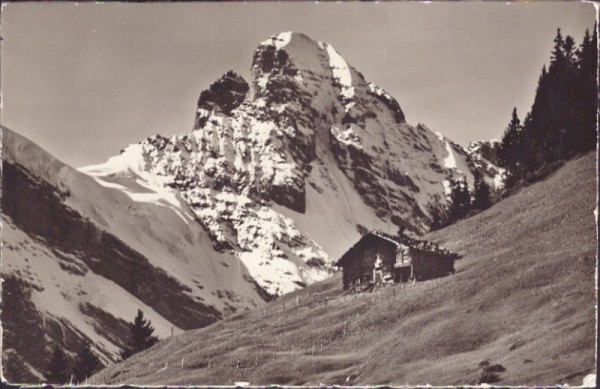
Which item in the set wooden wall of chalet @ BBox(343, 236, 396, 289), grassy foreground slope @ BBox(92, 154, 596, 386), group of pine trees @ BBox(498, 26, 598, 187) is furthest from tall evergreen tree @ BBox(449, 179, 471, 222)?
wooden wall of chalet @ BBox(343, 236, 396, 289)

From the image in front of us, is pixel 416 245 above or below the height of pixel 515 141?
below

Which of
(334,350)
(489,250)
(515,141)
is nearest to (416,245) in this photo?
(489,250)

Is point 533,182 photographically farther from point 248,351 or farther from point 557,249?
point 248,351

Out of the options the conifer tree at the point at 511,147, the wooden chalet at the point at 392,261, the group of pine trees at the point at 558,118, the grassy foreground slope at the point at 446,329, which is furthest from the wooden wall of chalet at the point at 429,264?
the conifer tree at the point at 511,147

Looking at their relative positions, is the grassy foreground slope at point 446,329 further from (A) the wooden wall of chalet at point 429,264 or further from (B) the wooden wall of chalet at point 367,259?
(B) the wooden wall of chalet at point 367,259

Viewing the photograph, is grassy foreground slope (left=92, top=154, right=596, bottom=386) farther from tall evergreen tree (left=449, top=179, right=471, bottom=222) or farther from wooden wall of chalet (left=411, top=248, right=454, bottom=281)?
tall evergreen tree (left=449, top=179, right=471, bottom=222)

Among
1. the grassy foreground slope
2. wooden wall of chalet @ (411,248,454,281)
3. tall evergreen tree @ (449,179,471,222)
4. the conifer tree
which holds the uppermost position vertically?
the conifer tree
